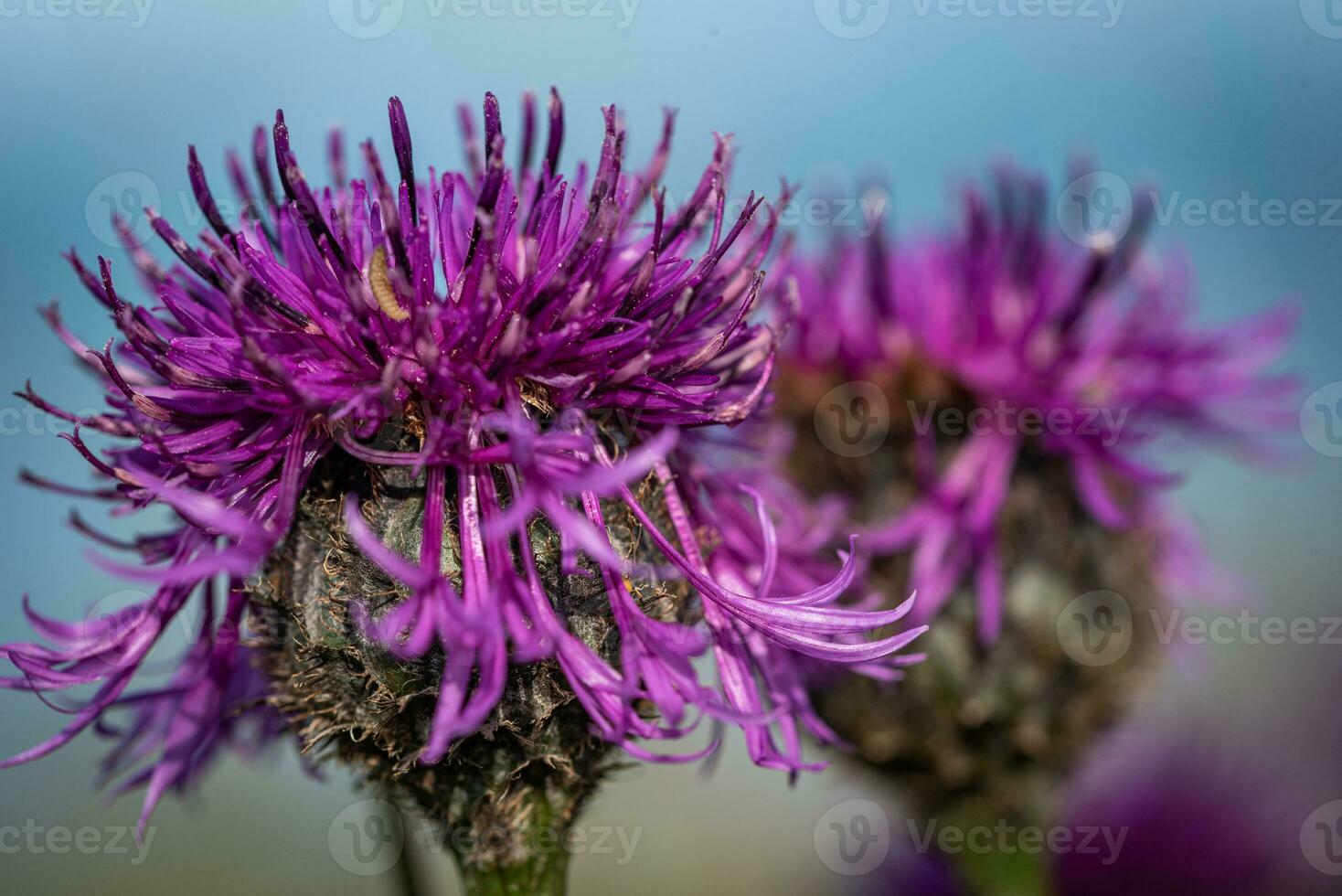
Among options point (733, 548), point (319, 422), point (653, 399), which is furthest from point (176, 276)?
point (733, 548)

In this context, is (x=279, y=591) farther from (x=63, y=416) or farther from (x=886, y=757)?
(x=886, y=757)

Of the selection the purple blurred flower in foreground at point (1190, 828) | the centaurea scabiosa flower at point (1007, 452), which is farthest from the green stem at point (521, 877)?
the purple blurred flower in foreground at point (1190, 828)

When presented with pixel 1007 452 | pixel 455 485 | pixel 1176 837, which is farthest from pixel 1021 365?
pixel 1176 837

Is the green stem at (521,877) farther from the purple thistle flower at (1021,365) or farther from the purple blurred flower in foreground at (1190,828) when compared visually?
the purple blurred flower in foreground at (1190,828)

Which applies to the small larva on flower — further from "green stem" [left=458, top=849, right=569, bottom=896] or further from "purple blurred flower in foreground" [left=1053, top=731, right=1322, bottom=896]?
"purple blurred flower in foreground" [left=1053, top=731, right=1322, bottom=896]

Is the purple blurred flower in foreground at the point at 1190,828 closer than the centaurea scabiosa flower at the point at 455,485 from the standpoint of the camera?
No

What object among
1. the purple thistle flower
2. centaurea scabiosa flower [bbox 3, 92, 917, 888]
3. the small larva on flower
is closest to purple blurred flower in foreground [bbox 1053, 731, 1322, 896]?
the purple thistle flower

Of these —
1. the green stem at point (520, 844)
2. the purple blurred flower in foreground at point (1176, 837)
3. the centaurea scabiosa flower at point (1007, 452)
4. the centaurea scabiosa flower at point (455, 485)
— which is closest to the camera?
the centaurea scabiosa flower at point (455, 485)
